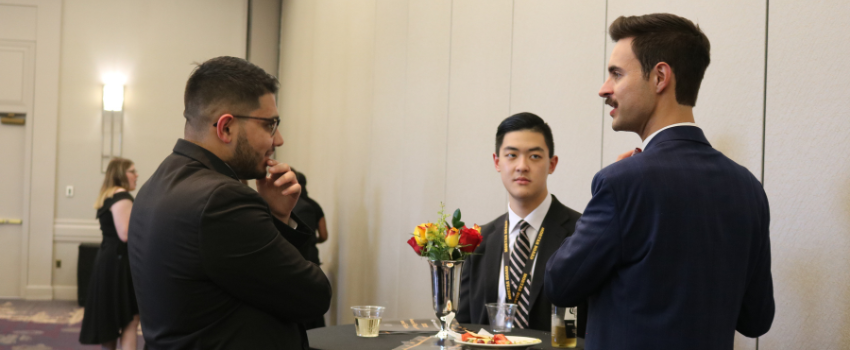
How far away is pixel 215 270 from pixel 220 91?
48 cm

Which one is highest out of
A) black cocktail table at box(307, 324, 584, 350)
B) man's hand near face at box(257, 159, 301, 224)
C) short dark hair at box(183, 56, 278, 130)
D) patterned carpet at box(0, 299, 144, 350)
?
short dark hair at box(183, 56, 278, 130)

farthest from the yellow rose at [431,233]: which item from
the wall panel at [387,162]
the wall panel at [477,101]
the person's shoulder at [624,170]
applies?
the wall panel at [387,162]

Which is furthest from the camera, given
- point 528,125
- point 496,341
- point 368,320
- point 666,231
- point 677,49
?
point 528,125

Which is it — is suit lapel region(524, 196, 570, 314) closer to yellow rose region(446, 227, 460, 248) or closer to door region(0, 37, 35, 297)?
yellow rose region(446, 227, 460, 248)

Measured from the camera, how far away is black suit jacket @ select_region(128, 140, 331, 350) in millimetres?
1534

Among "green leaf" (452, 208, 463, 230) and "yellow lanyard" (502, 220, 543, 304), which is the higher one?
"green leaf" (452, 208, 463, 230)

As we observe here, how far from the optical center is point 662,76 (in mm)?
1508

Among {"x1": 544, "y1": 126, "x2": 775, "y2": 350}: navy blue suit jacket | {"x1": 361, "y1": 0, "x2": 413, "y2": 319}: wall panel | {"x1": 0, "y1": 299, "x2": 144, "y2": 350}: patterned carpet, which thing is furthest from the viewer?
{"x1": 0, "y1": 299, "x2": 144, "y2": 350}: patterned carpet

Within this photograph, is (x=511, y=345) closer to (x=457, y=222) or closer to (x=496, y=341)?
(x=496, y=341)

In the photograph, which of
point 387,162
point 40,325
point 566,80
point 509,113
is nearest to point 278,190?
point 566,80

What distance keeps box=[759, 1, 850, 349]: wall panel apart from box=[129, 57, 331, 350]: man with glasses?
122 cm

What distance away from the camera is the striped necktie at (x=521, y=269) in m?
2.40

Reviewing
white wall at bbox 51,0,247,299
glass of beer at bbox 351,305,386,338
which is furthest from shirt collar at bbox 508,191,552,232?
white wall at bbox 51,0,247,299

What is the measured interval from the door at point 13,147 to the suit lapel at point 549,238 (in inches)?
345
